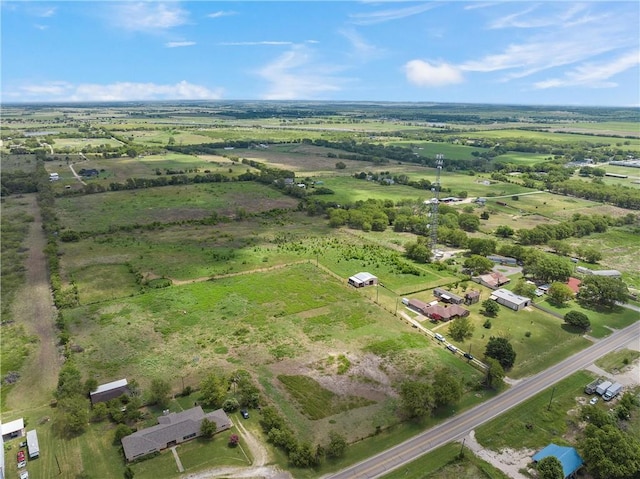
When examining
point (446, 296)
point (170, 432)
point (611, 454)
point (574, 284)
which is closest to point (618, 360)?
point (611, 454)

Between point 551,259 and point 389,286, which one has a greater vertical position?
point 551,259

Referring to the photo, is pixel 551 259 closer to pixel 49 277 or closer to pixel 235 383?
pixel 235 383

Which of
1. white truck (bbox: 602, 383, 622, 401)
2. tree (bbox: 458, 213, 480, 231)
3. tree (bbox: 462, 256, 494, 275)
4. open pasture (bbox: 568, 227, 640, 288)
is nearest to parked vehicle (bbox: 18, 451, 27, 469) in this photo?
white truck (bbox: 602, 383, 622, 401)

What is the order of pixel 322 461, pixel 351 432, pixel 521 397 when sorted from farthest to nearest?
pixel 521 397 < pixel 351 432 < pixel 322 461

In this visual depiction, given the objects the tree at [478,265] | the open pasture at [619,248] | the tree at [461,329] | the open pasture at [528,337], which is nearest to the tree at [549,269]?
the tree at [478,265]

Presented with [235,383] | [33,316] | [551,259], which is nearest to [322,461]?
[235,383]

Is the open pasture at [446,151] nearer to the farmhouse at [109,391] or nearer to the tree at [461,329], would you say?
Result: the tree at [461,329]

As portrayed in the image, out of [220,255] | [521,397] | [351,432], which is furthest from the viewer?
[220,255]

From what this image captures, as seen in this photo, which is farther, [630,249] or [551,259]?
[630,249]
